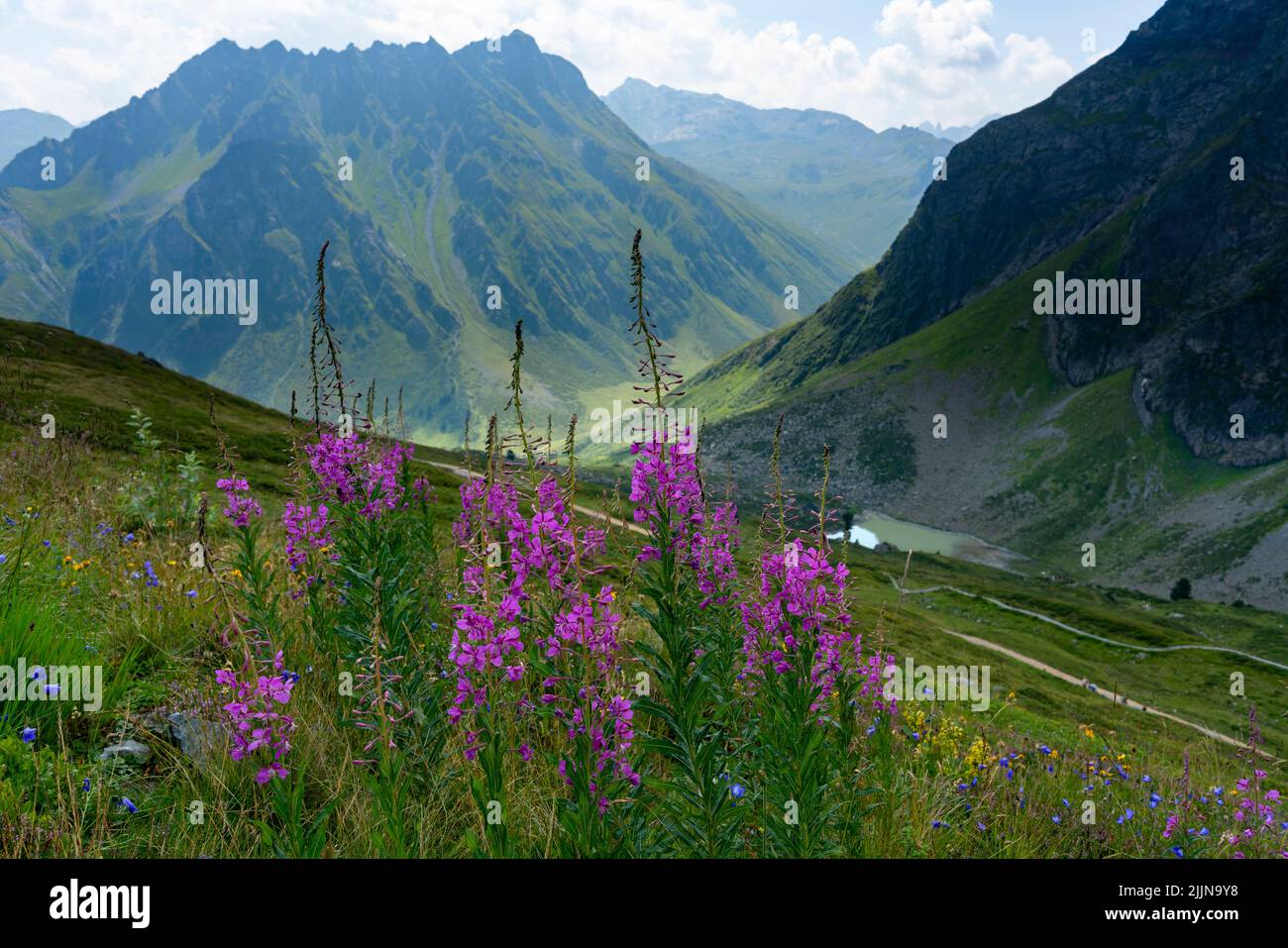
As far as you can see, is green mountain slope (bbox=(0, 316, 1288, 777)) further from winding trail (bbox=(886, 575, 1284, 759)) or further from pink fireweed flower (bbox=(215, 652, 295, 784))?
pink fireweed flower (bbox=(215, 652, 295, 784))

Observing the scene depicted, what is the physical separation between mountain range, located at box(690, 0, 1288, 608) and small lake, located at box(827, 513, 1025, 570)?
5.24 m

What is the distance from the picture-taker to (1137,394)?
5807 inches

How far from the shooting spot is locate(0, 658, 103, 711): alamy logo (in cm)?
579

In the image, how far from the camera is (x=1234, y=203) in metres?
150

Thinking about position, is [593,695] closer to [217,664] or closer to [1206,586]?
[217,664]

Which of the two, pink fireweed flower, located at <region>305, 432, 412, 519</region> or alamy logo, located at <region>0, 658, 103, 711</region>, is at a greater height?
pink fireweed flower, located at <region>305, 432, 412, 519</region>

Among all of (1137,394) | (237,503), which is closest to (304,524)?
(237,503)

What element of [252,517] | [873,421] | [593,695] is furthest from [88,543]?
[873,421]

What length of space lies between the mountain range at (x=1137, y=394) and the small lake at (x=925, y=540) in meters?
5.24

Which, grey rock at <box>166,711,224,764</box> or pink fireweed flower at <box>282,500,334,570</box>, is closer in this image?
grey rock at <box>166,711,224,764</box>

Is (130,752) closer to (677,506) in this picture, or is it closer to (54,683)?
(54,683)
